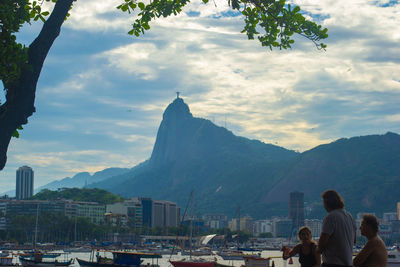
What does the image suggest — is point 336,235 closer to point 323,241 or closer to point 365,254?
point 323,241

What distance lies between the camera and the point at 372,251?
770cm

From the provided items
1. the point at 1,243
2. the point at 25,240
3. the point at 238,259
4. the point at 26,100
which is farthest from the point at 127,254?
the point at 25,240

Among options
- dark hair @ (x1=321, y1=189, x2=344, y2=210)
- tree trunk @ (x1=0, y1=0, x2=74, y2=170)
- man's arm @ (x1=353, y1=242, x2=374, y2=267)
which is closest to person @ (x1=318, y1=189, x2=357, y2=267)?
dark hair @ (x1=321, y1=189, x2=344, y2=210)

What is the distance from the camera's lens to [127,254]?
51.8m

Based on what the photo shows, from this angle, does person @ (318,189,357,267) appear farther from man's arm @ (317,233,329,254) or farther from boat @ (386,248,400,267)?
boat @ (386,248,400,267)

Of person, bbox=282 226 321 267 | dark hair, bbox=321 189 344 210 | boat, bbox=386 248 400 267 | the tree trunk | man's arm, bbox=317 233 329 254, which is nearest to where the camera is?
man's arm, bbox=317 233 329 254

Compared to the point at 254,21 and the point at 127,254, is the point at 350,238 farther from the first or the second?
the point at 127,254

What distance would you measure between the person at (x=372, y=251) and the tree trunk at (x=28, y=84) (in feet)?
17.5

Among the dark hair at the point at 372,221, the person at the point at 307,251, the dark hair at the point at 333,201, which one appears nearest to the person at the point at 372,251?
the dark hair at the point at 372,221

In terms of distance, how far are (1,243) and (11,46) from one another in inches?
6266

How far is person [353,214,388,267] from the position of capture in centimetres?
770

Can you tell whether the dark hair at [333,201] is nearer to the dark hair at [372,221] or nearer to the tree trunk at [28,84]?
the dark hair at [372,221]

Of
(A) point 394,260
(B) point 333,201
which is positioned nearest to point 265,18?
(B) point 333,201

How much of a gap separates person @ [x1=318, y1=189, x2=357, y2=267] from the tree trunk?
475 centimetres
